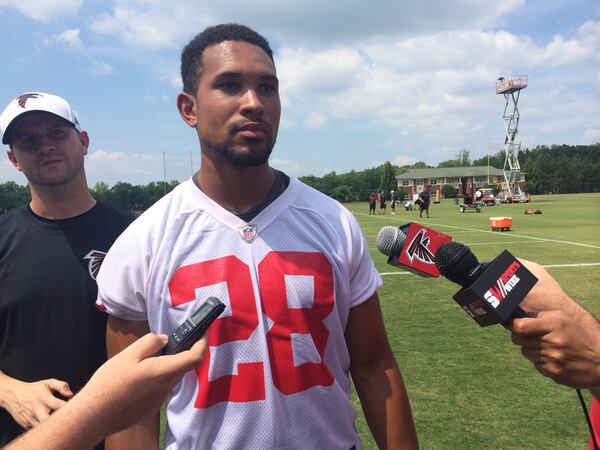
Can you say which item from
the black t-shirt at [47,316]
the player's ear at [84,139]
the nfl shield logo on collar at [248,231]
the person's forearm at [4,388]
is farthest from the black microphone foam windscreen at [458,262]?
the player's ear at [84,139]

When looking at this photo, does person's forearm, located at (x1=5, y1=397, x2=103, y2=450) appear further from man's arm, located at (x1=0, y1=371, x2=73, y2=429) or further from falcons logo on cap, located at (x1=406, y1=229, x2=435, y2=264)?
falcons logo on cap, located at (x1=406, y1=229, x2=435, y2=264)

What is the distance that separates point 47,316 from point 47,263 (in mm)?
286

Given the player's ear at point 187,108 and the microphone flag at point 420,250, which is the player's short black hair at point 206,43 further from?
the microphone flag at point 420,250

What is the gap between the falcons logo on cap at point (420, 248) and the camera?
5.53ft

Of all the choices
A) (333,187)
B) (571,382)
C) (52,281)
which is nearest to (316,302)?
(571,382)

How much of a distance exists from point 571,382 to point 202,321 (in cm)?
116

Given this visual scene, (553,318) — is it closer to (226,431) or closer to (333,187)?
(226,431)

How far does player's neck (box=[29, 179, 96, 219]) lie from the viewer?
265cm

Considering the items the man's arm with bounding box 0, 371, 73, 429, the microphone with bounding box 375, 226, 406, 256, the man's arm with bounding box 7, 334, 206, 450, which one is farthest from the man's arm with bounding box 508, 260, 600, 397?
the man's arm with bounding box 0, 371, 73, 429

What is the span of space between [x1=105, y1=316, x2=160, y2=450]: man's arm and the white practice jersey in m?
0.06

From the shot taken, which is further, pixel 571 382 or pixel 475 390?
pixel 475 390

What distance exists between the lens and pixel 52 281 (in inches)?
97.0

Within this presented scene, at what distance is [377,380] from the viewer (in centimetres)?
203

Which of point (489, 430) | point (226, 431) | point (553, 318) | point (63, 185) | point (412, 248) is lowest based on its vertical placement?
point (489, 430)
